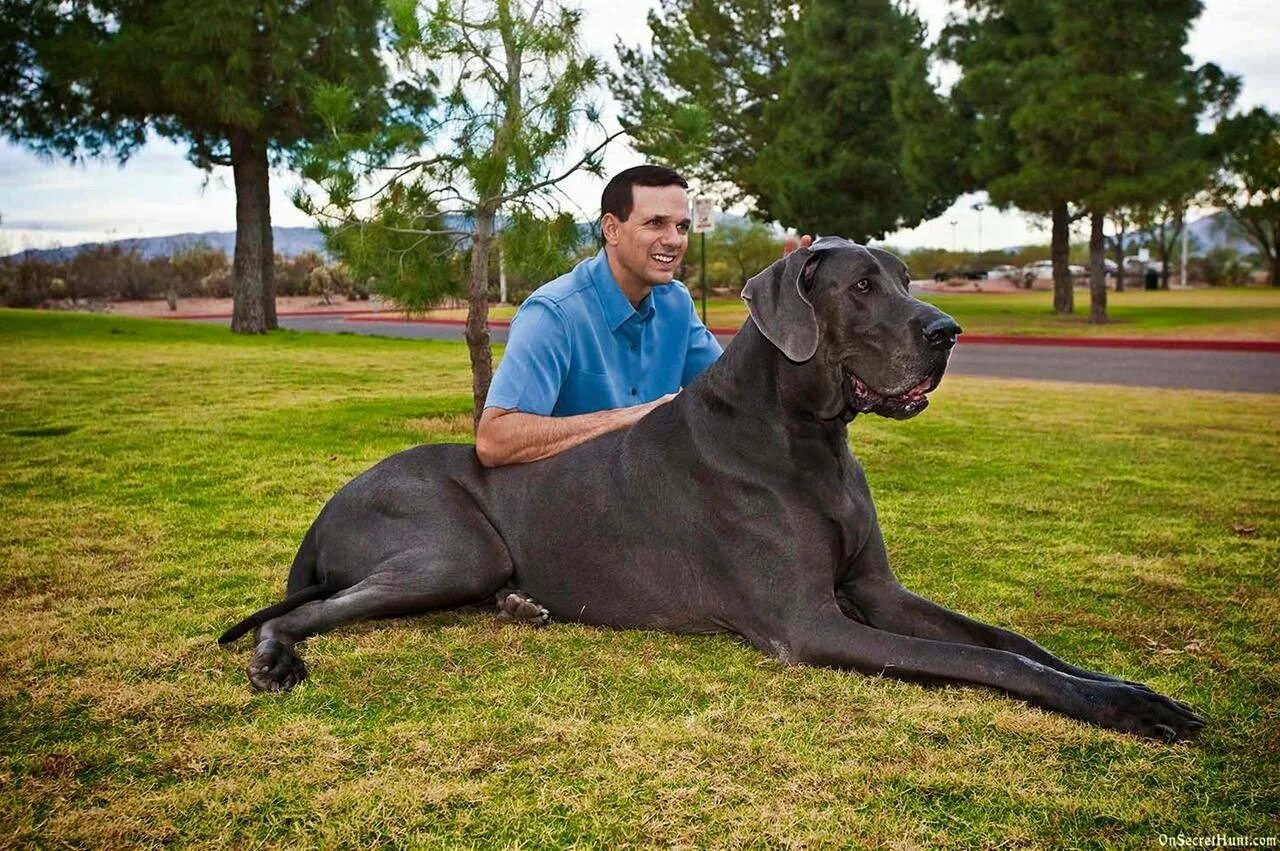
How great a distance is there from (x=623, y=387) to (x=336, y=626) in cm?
150

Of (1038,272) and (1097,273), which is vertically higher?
(1038,272)

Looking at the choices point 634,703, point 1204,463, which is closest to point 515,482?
point 634,703

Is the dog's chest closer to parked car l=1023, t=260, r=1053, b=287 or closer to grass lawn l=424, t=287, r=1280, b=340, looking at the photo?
grass lawn l=424, t=287, r=1280, b=340

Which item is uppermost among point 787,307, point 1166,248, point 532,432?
point 1166,248

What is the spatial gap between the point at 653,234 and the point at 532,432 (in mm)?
962

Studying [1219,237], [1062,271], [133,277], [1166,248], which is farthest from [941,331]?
[1219,237]

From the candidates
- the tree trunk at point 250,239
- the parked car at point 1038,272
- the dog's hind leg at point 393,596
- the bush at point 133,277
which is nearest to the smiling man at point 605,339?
the dog's hind leg at point 393,596

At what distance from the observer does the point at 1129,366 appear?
49.9 feet

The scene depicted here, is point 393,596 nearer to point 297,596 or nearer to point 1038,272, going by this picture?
point 297,596

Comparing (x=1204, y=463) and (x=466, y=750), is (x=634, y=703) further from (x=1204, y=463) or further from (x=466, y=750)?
(x=1204, y=463)

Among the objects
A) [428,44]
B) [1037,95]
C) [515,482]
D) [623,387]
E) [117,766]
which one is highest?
[1037,95]

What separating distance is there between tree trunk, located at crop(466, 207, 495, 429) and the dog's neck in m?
4.49

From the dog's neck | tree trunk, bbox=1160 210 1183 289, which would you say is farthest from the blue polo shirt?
tree trunk, bbox=1160 210 1183 289

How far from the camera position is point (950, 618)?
3.20 m
